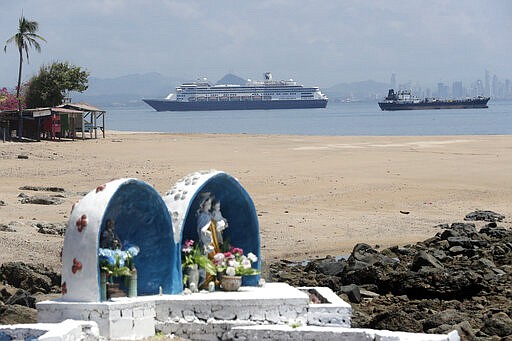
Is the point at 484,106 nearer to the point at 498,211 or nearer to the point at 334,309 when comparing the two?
the point at 498,211

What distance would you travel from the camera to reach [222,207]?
13.7 metres

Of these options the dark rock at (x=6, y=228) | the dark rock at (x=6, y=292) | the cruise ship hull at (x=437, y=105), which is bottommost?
the dark rock at (x=6, y=292)

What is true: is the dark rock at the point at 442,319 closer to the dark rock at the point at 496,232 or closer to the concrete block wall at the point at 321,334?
the concrete block wall at the point at 321,334

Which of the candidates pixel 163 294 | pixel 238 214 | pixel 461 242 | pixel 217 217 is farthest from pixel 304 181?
pixel 163 294

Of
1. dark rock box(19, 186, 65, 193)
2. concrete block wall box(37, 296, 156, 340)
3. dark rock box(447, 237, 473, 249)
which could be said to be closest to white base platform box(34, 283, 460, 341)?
concrete block wall box(37, 296, 156, 340)

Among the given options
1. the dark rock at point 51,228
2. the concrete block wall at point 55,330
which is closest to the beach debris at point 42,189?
the dark rock at point 51,228

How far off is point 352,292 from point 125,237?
582 centimetres

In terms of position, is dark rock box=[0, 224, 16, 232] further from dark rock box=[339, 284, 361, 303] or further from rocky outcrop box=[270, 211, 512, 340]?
dark rock box=[339, 284, 361, 303]

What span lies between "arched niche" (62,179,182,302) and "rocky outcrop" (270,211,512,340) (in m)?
2.70

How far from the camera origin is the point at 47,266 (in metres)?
19.1

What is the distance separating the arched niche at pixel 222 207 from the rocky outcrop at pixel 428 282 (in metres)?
1.82

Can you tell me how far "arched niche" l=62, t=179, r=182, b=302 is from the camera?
11.5 m

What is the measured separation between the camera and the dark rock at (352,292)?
17.2 m

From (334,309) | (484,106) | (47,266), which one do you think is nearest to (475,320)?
(334,309)
